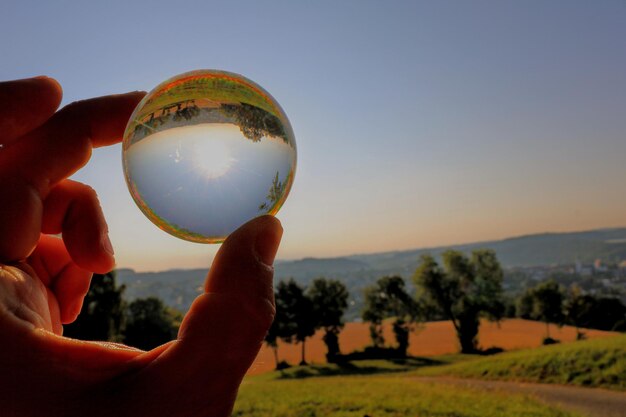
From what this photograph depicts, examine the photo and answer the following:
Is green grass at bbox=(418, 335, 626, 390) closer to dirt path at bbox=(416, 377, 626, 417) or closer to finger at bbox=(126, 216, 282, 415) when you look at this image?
dirt path at bbox=(416, 377, 626, 417)

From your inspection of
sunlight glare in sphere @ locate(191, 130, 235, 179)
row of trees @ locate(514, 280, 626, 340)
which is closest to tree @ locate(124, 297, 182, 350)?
sunlight glare in sphere @ locate(191, 130, 235, 179)

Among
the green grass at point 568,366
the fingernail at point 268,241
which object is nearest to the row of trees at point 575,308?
the green grass at point 568,366

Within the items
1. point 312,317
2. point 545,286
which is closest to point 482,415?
point 312,317

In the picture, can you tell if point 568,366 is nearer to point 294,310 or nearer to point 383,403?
point 383,403

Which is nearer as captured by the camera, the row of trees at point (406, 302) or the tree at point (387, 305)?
the row of trees at point (406, 302)

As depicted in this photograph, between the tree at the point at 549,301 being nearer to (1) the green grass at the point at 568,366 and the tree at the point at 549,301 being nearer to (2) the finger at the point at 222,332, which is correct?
(1) the green grass at the point at 568,366
